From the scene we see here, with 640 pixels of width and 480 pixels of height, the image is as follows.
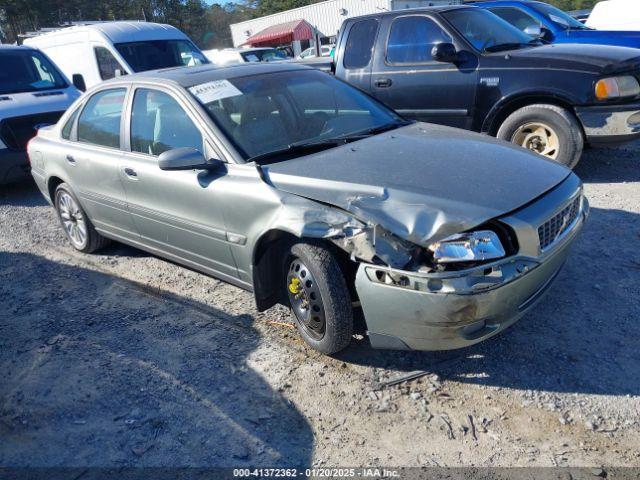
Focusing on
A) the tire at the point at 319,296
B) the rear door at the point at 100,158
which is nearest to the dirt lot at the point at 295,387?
the tire at the point at 319,296

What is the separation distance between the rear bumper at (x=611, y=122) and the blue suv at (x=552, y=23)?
3.63m

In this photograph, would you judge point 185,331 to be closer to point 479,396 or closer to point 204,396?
point 204,396

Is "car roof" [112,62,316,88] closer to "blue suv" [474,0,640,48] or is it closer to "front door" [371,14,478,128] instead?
"front door" [371,14,478,128]

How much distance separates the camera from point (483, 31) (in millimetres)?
5957

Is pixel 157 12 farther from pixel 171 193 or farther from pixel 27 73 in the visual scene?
pixel 171 193

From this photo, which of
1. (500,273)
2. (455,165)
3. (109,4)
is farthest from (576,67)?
(109,4)

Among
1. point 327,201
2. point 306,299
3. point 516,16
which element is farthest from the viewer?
point 516,16

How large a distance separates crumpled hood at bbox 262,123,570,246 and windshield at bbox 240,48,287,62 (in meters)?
15.1

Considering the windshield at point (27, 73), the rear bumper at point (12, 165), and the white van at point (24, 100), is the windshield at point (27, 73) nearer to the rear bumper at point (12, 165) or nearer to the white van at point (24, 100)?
the white van at point (24, 100)

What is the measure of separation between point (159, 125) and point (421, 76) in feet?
11.1

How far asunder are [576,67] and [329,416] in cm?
436

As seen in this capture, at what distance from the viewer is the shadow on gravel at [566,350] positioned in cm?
275

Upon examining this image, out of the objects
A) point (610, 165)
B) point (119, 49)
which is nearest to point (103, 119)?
point (610, 165)

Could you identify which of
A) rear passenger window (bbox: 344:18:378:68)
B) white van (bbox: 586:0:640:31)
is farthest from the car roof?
→ white van (bbox: 586:0:640:31)
